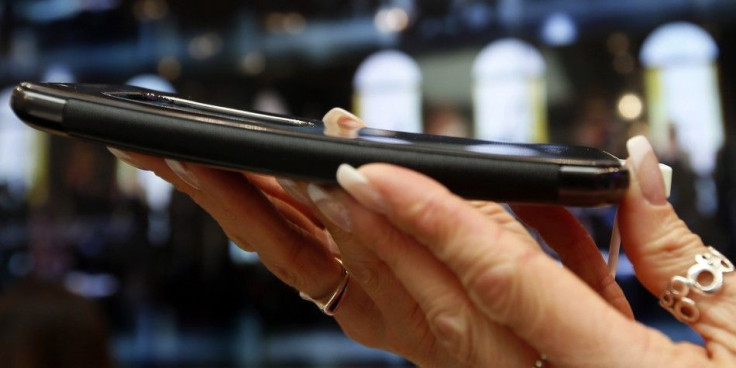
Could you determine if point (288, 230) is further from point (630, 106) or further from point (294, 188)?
point (630, 106)

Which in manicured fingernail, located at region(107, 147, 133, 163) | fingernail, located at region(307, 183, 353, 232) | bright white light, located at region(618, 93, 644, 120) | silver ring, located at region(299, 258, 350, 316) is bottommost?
bright white light, located at region(618, 93, 644, 120)

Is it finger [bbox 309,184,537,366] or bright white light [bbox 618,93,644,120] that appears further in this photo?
bright white light [bbox 618,93,644,120]

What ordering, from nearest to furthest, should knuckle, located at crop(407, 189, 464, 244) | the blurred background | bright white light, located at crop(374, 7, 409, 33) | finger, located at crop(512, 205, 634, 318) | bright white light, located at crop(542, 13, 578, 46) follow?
1. knuckle, located at crop(407, 189, 464, 244)
2. finger, located at crop(512, 205, 634, 318)
3. the blurred background
4. bright white light, located at crop(542, 13, 578, 46)
5. bright white light, located at crop(374, 7, 409, 33)

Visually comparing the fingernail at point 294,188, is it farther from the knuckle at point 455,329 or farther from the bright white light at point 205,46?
the bright white light at point 205,46

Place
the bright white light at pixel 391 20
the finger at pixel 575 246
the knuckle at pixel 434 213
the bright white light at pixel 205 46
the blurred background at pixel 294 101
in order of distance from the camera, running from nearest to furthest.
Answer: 1. the knuckle at pixel 434 213
2. the finger at pixel 575 246
3. the blurred background at pixel 294 101
4. the bright white light at pixel 391 20
5. the bright white light at pixel 205 46

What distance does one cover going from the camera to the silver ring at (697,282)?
0.31 meters

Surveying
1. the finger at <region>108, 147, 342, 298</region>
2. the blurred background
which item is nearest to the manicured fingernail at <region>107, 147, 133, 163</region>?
the finger at <region>108, 147, 342, 298</region>

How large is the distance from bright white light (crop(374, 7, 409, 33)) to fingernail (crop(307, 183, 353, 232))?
205 cm

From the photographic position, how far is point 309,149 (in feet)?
0.91

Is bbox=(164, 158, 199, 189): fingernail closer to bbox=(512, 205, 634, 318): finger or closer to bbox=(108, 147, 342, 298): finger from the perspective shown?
bbox=(108, 147, 342, 298): finger

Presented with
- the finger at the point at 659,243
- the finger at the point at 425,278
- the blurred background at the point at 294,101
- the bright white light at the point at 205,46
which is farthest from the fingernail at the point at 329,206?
the bright white light at the point at 205,46

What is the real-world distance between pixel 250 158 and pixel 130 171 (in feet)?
7.95

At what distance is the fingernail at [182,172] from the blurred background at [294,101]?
152 cm

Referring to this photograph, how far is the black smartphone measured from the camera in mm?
265
